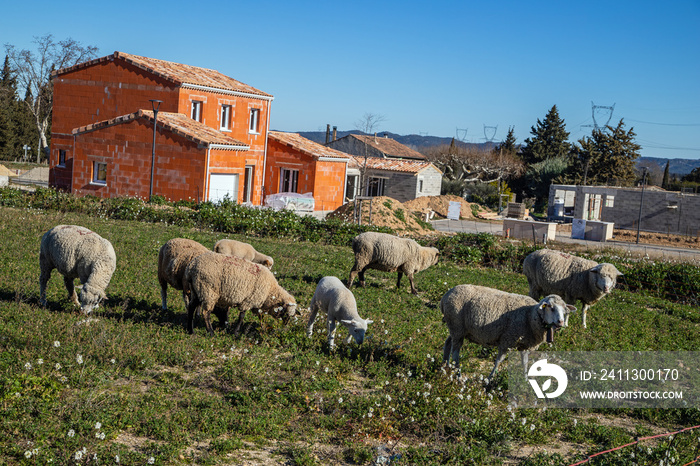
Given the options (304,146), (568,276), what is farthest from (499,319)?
(304,146)

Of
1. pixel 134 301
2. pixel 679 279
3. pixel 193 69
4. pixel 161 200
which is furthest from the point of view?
pixel 193 69

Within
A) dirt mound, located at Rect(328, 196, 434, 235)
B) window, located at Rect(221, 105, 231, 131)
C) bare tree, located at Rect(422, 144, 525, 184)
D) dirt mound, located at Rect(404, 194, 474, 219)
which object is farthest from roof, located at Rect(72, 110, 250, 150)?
bare tree, located at Rect(422, 144, 525, 184)

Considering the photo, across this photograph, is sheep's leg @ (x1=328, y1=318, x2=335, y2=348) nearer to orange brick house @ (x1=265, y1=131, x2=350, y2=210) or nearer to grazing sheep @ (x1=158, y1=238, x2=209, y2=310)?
grazing sheep @ (x1=158, y1=238, x2=209, y2=310)

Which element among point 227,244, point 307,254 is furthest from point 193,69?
point 227,244

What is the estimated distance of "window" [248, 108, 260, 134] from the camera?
4139 cm

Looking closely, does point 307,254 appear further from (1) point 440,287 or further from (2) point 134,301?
(2) point 134,301

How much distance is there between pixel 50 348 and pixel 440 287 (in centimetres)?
1040

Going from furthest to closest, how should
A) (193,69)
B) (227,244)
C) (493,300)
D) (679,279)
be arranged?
1. (193,69)
2. (679,279)
3. (227,244)
4. (493,300)

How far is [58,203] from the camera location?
2573cm

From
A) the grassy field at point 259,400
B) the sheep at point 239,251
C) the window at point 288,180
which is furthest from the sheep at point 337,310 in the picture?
the window at point 288,180

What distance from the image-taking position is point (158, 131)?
32.4 meters

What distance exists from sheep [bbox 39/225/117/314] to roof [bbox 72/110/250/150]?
20.9 meters

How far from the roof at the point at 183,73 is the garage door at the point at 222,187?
19.6 feet

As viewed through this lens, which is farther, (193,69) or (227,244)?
(193,69)
